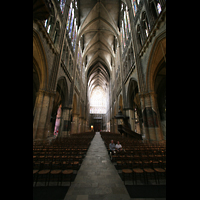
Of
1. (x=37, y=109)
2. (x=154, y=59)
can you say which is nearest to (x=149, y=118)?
(x=154, y=59)

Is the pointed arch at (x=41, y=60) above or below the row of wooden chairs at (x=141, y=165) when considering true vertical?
above

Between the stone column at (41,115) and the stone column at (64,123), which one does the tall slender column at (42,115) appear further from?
the stone column at (64,123)

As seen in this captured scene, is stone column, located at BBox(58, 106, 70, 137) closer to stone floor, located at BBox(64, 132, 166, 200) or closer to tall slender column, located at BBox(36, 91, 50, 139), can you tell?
tall slender column, located at BBox(36, 91, 50, 139)

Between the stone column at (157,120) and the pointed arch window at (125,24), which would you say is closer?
the stone column at (157,120)

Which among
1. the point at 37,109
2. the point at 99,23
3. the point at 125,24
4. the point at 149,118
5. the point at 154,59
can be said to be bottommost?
the point at 149,118

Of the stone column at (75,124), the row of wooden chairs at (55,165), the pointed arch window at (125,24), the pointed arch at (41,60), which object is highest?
the pointed arch window at (125,24)

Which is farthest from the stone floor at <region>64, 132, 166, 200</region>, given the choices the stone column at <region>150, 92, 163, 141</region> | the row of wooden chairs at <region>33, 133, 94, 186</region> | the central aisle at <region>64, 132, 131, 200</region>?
the stone column at <region>150, 92, 163, 141</region>

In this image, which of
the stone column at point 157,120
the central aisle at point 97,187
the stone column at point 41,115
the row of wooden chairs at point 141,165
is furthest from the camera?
the stone column at point 157,120

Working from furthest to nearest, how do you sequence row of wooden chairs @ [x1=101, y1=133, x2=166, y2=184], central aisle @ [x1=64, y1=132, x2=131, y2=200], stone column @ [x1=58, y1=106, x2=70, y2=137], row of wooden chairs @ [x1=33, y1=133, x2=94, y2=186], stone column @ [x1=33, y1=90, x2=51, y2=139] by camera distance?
1. stone column @ [x1=58, y1=106, x2=70, y2=137]
2. stone column @ [x1=33, y1=90, x2=51, y2=139]
3. row of wooden chairs @ [x1=101, y1=133, x2=166, y2=184]
4. row of wooden chairs @ [x1=33, y1=133, x2=94, y2=186]
5. central aisle @ [x1=64, y1=132, x2=131, y2=200]

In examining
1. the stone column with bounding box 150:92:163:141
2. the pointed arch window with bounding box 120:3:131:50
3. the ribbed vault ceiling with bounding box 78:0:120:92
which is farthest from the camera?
the ribbed vault ceiling with bounding box 78:0:120:92

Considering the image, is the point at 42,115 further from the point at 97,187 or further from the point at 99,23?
the point at 99,23

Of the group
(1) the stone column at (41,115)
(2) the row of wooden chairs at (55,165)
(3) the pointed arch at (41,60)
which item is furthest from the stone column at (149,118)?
(3) the pointed arch at (41,60)
